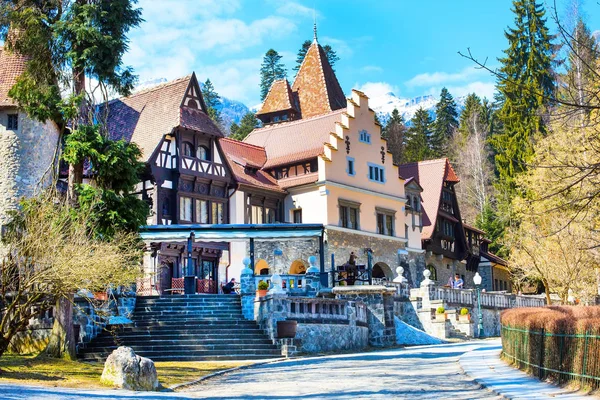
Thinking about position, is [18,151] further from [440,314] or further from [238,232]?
[440,314]

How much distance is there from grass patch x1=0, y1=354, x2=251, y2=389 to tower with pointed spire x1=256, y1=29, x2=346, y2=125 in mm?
37207

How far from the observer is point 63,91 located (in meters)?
24.3

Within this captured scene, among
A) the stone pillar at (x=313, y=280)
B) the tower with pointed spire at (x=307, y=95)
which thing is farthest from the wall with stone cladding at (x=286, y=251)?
the tower with pointed spire at (x=307, y=95)

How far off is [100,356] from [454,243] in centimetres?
3906

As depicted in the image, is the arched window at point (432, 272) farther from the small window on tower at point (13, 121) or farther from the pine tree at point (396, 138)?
the small window on tower at point (13, 121)

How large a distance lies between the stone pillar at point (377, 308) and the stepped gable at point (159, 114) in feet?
47.2

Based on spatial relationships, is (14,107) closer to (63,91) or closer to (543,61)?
(63,91)

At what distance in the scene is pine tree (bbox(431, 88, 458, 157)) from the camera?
87.6 m

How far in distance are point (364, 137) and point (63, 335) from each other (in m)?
31.1

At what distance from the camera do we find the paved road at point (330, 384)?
46.9 ft

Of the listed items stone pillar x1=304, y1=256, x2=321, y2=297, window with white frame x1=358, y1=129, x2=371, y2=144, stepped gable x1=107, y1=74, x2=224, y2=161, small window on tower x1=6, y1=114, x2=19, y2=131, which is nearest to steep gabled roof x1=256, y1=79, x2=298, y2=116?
window with white frame x1=358, y1=129, x2=371, y2=144

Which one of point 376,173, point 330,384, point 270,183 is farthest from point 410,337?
point 376,173

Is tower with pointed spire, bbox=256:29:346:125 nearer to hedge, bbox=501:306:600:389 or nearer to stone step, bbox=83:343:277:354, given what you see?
stone step, bbox=83:343:277:354

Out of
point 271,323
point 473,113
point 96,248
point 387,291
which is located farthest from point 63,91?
point 473,113
